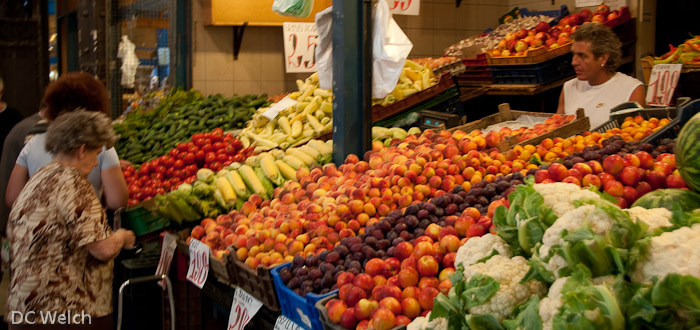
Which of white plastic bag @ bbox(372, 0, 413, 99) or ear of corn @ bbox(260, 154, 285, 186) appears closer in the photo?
white plastic bag @ bbox(372, 0, 413, 99)

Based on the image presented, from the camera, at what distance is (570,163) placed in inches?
109

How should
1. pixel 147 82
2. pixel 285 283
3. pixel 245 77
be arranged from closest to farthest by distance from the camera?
pixel 285 283 < pixel 245 77 < pixel 147 82

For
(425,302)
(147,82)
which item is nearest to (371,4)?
(425,302)

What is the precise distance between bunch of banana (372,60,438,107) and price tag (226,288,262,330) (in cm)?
241

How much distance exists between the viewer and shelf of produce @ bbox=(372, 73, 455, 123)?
509 cm

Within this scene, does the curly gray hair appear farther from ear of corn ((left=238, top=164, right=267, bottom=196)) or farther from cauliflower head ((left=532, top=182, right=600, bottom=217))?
cauliflower head ((left=532, top=182, right=600, bottom=217))

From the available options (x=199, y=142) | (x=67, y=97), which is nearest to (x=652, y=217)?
(x=67, y=97)

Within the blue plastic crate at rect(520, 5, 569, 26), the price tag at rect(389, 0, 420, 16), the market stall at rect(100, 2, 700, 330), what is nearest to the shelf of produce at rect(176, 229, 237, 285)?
the market stall at rect(100, 2, 700, 330)

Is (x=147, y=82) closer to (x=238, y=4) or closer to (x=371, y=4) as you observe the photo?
(x=238, y=4)

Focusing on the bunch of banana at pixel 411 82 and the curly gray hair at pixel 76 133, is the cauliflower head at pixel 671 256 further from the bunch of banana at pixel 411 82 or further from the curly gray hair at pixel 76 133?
the bunch of banana at pixel 411 82

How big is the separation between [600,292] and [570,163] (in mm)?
1456

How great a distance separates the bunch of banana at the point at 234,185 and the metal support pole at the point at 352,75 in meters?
0.24

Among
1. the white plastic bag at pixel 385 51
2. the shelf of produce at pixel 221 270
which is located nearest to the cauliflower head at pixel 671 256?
the shelf of produce at pixel 221 270

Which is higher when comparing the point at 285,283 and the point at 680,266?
the point at 680,266
